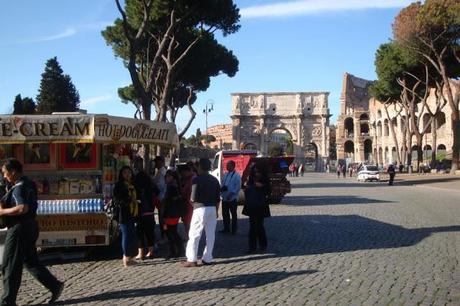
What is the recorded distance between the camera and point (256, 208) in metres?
9.61

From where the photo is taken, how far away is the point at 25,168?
931cm

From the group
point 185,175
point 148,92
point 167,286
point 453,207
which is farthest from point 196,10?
point 167,286

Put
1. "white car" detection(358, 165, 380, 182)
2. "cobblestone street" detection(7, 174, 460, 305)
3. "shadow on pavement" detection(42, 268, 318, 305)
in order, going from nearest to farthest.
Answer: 1. "cobblestone street" detection(7, 174, 460, 305)
2. "shadow on pavement" detection(42, 268, 318, 305)
3. "white car" detection(358, 165, 380, 182)

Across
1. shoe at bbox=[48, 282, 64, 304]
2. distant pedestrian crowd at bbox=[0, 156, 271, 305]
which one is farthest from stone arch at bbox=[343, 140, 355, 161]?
shoe at bbox=[48, 282, 64, 304]

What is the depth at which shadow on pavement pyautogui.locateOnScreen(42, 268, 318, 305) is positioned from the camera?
21.6 ft

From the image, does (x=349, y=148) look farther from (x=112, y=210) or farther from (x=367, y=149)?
(x=112, y=210)

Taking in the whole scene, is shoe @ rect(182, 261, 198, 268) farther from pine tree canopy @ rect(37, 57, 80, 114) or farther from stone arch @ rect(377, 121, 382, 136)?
stone arch @ rect(377, 121, 382, 136)

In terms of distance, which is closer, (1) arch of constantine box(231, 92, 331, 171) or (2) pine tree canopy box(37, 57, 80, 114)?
(2) pine tree canopy box(37, 57, 80, 114)

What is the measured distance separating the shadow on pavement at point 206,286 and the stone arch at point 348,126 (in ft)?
335

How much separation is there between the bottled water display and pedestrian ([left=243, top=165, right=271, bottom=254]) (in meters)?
2.50

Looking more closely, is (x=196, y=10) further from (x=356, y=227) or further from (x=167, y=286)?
(x=167, y=286)

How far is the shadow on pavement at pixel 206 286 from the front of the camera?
259 inches

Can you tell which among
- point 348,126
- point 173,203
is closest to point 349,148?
point 348,126

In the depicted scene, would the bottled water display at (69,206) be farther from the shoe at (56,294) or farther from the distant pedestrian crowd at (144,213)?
the shoe at (56,294)
